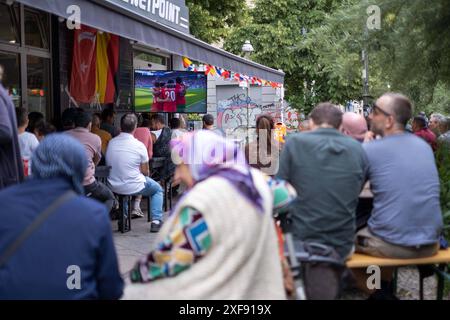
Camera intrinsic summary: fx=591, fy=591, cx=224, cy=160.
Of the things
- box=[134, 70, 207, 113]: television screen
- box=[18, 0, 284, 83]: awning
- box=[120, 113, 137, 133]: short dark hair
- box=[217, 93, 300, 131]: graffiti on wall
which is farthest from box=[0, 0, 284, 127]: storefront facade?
box=[217, 93, 300, 131]: graffiti on wall

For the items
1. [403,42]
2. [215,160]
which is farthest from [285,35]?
[215,160]

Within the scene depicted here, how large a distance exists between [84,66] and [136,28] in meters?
2.80

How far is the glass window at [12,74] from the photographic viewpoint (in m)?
7.50

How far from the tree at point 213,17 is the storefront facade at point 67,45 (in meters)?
8.19

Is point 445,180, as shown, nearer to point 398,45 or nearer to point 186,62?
point 398,45

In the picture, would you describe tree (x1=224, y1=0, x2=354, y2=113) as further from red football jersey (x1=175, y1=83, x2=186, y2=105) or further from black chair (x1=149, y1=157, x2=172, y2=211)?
black chair (x1=149, y1=157, x2=172, y2=211)

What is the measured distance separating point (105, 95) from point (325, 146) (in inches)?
237

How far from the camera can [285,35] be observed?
2619 cm

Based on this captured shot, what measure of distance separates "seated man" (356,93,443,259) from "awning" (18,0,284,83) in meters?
2.62

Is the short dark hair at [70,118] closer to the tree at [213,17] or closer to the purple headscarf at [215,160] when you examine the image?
the purple headscarf at [215,160]

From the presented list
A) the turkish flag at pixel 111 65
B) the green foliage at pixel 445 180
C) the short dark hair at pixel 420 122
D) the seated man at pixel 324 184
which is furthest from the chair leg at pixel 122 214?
the short dark hair at pixel 420 122

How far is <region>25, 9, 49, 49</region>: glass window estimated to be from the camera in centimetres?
814
